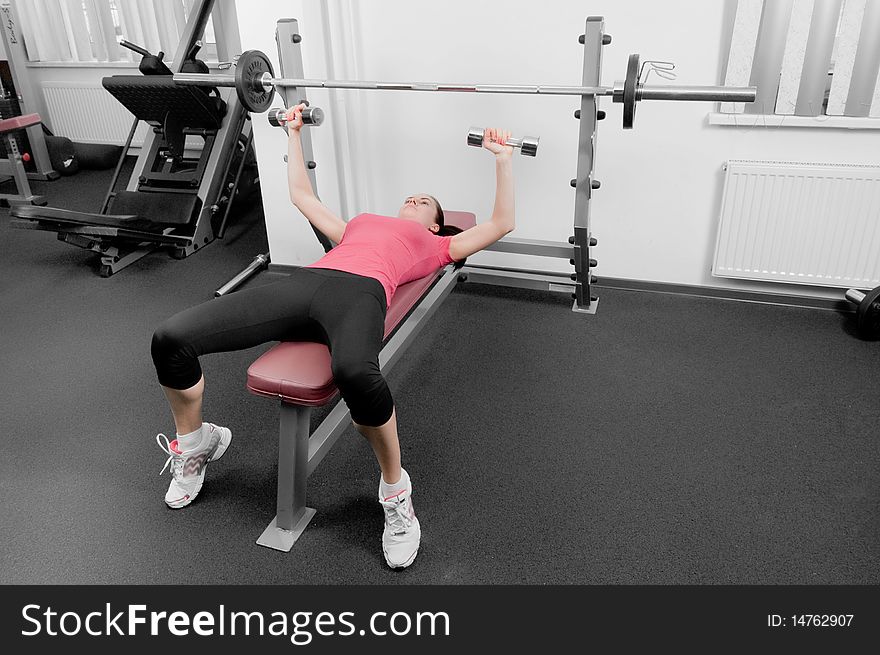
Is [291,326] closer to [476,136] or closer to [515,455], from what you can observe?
[515,455]

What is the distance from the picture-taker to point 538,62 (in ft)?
8.75

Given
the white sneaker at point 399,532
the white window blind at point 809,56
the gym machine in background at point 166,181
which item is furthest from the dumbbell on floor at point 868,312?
the gym machine in background at point 166,181

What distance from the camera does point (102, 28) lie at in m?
4.55

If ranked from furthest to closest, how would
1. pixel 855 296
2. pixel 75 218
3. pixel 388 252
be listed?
pixel 75 218 → pixel 855 296 → pixel 388 252

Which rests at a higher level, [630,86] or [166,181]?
[630,86]

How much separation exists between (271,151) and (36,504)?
5.66 ft

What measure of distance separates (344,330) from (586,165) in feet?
3.91

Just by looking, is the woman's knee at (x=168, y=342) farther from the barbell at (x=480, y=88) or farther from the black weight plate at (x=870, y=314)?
the black weight plate at (x=870, y=314)

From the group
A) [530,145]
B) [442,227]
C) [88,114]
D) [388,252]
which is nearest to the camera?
[388,252]

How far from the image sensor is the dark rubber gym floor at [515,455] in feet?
5.30

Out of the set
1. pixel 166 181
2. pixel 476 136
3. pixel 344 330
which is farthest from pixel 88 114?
pixel 344 330

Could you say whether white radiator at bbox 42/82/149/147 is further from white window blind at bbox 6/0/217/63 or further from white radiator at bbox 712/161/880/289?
white radiator at bbox 712/161/880/289

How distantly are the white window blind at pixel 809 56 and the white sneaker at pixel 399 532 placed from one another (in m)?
1.89

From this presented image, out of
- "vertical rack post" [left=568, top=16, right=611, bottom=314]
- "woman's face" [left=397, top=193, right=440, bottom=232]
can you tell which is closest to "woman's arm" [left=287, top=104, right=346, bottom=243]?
"woman's face" [left=397, top=193, right=440, bottom=232]
